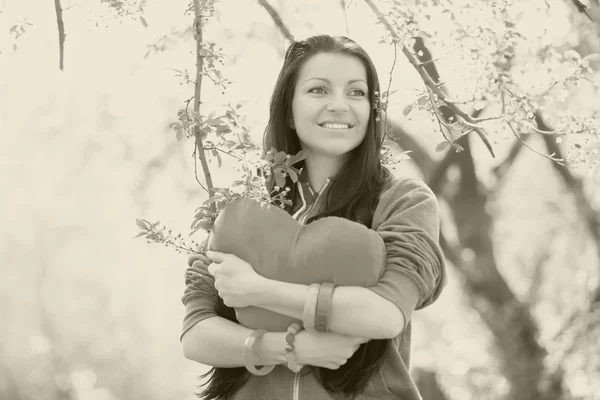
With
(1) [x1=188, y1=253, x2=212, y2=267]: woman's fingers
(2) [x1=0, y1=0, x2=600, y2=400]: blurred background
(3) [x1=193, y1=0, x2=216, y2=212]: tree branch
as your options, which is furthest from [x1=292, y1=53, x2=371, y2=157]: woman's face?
(1) [x1=188, y1=253, x2=212, y2=267]: woman's fingers

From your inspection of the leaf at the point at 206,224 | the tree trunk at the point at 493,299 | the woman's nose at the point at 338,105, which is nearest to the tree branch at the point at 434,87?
the woman's nose at the point at 338,105

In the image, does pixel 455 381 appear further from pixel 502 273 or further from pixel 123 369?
pixel 123 369

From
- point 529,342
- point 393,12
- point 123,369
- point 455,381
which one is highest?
point 393,12

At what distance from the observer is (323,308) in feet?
5.40

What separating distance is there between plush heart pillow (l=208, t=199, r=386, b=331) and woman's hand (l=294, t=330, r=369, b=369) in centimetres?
6

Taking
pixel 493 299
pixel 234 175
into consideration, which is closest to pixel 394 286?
pixel 234 175

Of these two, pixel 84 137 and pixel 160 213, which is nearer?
pixel 160 213

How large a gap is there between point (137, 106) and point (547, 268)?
5015 millimetres

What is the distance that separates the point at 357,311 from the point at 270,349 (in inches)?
8.1

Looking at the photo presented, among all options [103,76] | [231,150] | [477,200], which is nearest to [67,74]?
[103,76]

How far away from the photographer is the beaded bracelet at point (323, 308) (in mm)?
1644

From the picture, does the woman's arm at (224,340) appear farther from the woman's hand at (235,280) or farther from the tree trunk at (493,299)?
the tree trunk at (493,299)

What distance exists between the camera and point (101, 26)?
238 centimetres

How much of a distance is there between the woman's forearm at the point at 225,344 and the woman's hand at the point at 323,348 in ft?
0.13
